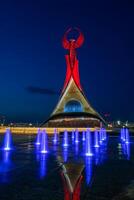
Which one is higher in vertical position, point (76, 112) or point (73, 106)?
Answer: point (73, 106)

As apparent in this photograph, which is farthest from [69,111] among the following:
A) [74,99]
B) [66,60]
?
[66,60]

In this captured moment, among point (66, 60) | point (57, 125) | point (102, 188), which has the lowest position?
point (102, 188)

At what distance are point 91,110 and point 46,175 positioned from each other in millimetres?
61940

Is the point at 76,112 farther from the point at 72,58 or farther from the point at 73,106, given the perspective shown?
the point at 72,58

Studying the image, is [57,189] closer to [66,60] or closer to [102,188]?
[102,188]

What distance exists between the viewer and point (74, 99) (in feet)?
231

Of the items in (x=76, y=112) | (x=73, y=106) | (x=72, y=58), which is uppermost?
(x=72, y=58)

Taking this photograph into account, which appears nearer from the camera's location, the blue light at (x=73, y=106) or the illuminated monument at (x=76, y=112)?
the illuminated monument at (x=76, y=112)

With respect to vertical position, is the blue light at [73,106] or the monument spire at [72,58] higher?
the monument spire at [72,58]

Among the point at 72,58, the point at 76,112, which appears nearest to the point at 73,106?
the point at 76,112

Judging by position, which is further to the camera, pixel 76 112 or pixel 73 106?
pixel 73 106

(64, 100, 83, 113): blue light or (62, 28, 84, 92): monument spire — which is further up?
(62, 28, 84, 92): monument spire

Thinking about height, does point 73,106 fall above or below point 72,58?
below

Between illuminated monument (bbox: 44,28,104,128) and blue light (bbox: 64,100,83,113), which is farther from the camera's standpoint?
blue light (bbox: 64,100,83,113)
